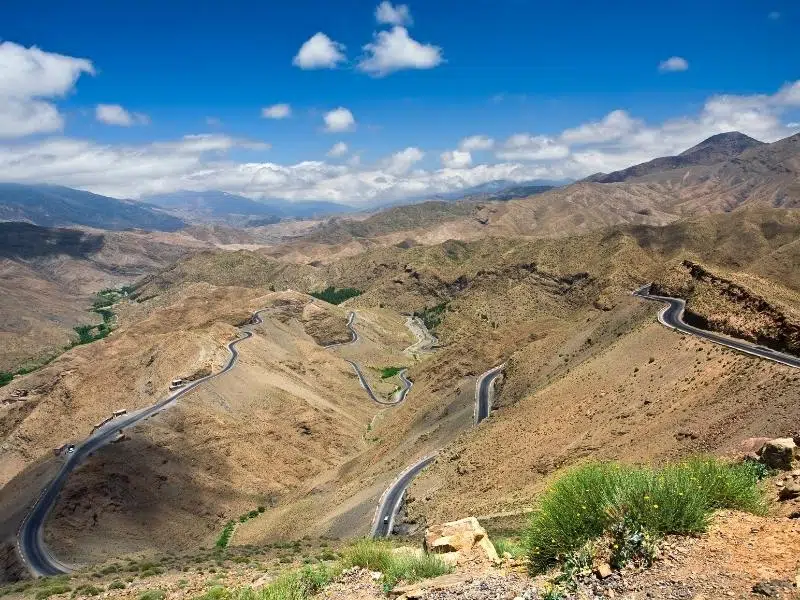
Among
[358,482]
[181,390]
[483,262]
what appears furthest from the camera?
[483,262]

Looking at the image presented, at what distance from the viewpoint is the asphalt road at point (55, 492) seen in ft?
123

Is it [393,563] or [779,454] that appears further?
[779,454]

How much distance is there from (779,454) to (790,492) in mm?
2916

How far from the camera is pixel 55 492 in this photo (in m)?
46.7

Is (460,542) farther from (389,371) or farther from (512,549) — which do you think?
(389,371)

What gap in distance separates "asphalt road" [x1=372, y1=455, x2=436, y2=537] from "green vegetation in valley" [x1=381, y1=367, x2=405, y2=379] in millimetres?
57576

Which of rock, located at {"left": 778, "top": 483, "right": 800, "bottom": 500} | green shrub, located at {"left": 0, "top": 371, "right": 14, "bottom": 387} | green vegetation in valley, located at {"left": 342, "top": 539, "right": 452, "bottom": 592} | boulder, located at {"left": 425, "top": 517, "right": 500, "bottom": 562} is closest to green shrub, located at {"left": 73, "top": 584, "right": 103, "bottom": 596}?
green vegetation in valley, located at {"left": 342, "top": 539, "right": 452, "bottom": 592}

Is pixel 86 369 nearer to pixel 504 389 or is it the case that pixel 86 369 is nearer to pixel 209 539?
pixel 209 539

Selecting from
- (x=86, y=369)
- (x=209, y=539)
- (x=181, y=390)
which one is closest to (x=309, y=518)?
(x=209, y=539)

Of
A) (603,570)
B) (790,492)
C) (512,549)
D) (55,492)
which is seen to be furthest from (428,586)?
(55,492)

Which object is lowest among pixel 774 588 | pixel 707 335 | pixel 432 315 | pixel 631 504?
pixel 432 315

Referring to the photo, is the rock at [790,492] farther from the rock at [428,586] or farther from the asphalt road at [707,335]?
the asphalt road at [707,335]

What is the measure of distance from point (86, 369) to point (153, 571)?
69.4 meters

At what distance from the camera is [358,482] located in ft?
169
